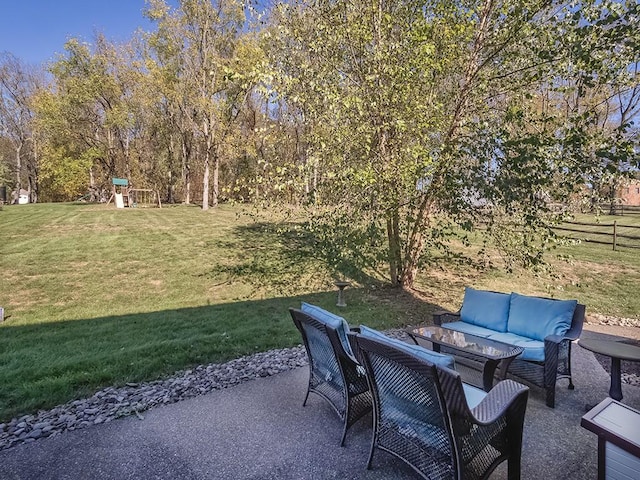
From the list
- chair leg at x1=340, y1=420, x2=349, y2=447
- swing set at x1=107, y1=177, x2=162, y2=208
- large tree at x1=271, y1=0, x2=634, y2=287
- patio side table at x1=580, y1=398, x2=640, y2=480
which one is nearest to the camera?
patio side table at x1=580, y1=398, x2=640, y2=480

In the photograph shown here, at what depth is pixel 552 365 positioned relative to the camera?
349 cm

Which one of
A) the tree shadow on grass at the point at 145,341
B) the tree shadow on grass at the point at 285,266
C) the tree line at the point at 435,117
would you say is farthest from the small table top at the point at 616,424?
the tree shadow on grass at the point at 285,266

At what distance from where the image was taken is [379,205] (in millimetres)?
6184

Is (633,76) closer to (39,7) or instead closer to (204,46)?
(204,46)

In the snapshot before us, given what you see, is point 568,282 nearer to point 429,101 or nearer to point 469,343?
point 429,101

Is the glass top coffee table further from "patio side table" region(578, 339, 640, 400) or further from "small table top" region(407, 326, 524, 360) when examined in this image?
"patio side table" region(578, 339, 640, 400)

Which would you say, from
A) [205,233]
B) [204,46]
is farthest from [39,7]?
[205,233]

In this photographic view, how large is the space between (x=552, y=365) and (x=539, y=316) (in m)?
0.94

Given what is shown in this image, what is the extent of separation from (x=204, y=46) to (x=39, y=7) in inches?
294

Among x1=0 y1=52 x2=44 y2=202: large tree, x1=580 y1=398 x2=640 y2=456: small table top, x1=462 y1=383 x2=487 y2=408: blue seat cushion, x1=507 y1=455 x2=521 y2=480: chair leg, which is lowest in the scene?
x1=507 y1=455 x2=521 y2=480: chair leg

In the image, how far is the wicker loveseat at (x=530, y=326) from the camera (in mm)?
3590

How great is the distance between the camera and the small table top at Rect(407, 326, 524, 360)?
144 inches

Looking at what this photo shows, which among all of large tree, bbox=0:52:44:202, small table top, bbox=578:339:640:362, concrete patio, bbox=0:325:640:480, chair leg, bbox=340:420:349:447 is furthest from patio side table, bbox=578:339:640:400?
large tree, bbox=0:52:44:202

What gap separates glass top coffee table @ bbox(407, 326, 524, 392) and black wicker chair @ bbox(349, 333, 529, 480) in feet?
3.03
